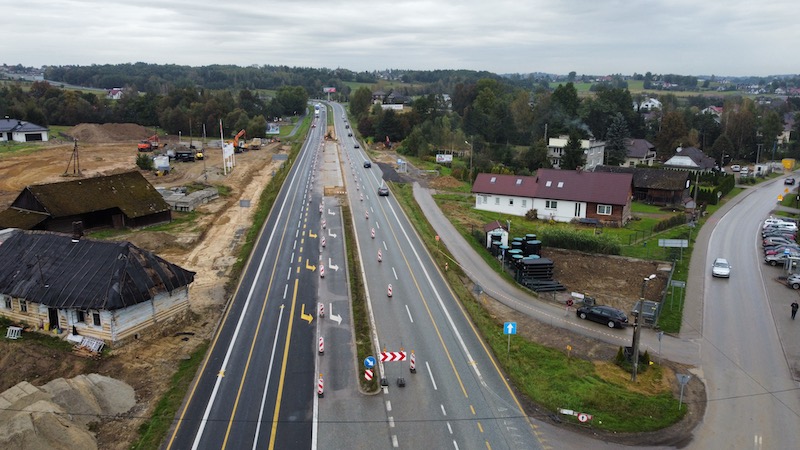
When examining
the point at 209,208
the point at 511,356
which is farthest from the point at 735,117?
the point at 511,356

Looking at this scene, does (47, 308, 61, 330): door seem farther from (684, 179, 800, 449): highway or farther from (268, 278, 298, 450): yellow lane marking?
(684, 179, 800, 449): highway

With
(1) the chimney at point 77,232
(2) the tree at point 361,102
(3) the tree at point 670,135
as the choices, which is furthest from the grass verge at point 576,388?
(2) the tree at point 361,102

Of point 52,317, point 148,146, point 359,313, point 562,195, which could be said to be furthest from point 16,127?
point 359,313

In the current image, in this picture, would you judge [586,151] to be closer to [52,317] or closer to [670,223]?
[670,223]

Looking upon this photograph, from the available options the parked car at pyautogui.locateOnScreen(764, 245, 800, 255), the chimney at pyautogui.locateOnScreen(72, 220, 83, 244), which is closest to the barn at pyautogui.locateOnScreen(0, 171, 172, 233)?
the chimney at pyautogui.locateOnScreen(72, 220, 83, 244)

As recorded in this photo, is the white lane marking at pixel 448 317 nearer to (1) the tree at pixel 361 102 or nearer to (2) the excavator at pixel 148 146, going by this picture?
(2) the excavator at pixel 148 146

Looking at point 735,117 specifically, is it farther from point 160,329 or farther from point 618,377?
point 160,329
